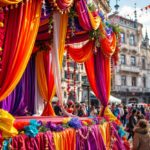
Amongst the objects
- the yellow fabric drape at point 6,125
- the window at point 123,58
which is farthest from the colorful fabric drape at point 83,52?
the window at point 123,58

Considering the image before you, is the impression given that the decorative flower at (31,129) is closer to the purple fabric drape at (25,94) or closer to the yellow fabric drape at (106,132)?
the yellow fabric drape at (106,132)

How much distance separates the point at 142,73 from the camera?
48281 millimetres

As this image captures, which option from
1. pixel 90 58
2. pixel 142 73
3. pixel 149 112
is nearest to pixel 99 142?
pixel 90 58

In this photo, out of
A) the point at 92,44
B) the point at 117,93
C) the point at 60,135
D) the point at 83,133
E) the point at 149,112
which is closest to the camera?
the point at 60,135

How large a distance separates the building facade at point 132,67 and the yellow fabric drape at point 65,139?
3707 cm

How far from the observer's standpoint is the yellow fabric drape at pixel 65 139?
6366 millimetres

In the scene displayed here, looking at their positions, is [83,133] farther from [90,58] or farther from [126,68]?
[126,68]

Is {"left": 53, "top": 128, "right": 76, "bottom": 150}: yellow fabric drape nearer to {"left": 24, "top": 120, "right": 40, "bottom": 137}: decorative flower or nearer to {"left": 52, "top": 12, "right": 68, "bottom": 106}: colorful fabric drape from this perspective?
{"left": 24, "top": 120, "right": 40, "bottom": 137}: decorative flower

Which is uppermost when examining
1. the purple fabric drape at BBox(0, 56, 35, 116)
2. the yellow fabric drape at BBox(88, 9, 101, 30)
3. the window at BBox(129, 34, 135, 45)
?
the window at BBox(129, 34, 135, 45)

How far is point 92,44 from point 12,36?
146 inches

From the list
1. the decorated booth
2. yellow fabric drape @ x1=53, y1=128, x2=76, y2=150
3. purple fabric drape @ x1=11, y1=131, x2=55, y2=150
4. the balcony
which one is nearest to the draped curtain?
the decorated booth

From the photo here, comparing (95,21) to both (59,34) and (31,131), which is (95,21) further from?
(31,131)

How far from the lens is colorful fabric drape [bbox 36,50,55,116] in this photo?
971cm

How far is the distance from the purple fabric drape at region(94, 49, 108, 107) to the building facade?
3444 centimetres
